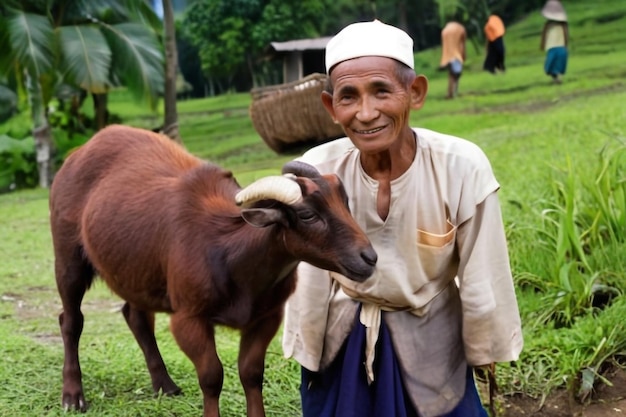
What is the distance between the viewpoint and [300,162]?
3.09m

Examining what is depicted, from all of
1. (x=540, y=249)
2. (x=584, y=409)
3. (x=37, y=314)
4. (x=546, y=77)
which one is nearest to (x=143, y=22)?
(x=546, y=77)

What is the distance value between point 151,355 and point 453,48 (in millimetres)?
10983

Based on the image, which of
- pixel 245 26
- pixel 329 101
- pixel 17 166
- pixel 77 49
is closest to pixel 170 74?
pixel 245 26

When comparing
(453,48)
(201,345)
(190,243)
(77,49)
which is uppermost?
(77,49)

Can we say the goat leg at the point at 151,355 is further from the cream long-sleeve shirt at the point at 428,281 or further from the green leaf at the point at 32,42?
the green leaf at the point at 32,42

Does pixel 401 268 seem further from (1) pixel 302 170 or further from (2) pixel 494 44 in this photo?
(2) pixel 494 44

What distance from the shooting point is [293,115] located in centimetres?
1227

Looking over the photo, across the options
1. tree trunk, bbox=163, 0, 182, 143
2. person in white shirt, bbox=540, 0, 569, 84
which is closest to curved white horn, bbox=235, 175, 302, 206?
tree trunk, bbox=163, 0, 182, 143

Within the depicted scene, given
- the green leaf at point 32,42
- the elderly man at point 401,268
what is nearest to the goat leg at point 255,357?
the elderly man at point 401,268

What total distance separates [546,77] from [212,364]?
12.2 m

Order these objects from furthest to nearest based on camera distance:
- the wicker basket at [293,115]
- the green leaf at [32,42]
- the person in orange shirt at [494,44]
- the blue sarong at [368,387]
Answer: the person in orange shirt at [494,44]
the green leaf at [32,42]
the wicker basket at [293,115]
the blue sarong at [368,387]

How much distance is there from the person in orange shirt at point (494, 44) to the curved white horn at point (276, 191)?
12.1 meters

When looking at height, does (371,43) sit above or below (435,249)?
above

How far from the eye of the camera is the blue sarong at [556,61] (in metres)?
14.0
